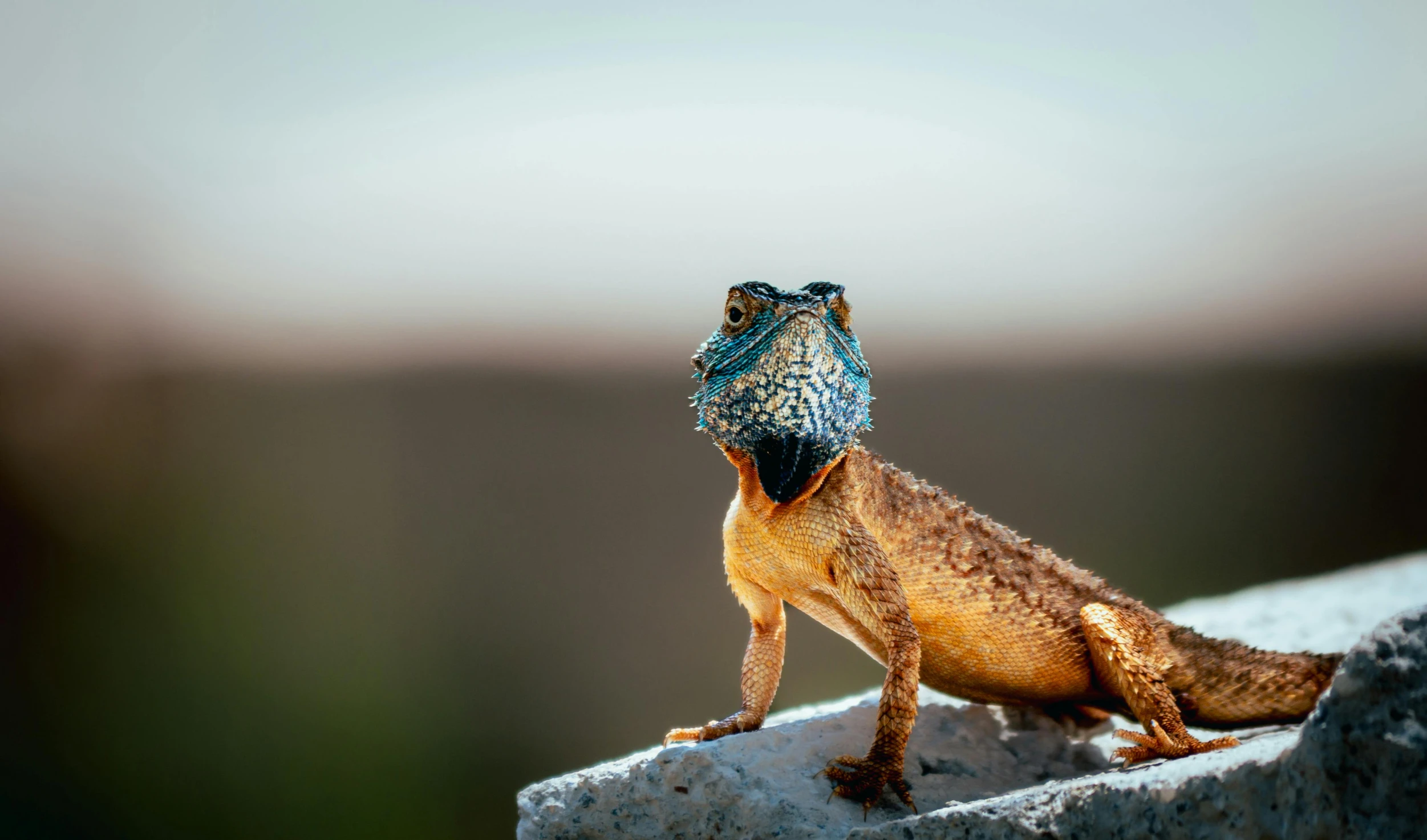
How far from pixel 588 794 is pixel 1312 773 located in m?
1.62

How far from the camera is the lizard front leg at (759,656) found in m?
2.91

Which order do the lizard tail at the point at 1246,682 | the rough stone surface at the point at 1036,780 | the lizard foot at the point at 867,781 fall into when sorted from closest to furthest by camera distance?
1. the rough stone surface at the point at 1036,780
2. the lizard foot at the point at 867,781
3. the lizard tail at the point at 1246,682

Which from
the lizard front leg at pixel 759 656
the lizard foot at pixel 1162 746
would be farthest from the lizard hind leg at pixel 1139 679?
the lizard front leg at pixel 759 656

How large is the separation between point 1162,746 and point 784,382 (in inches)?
51.3

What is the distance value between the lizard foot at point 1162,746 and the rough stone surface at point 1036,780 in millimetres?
77

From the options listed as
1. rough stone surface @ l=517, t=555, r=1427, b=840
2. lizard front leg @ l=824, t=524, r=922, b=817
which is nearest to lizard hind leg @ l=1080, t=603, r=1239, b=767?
rough stone surface @ l=517, t=555, r=1427, b=840

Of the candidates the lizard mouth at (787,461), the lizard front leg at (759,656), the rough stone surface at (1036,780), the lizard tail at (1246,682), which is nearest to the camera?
the rough stone surface at (1036,780)

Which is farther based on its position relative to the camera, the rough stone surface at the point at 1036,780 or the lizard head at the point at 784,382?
the lizard head at the point at 784,382

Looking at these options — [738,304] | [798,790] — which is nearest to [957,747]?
[798,790]

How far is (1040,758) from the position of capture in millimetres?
2814

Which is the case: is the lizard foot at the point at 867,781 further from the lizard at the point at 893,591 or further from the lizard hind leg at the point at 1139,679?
the lizard hind leg at the point at 1139,679

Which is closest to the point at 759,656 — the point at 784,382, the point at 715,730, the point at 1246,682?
the point at 715,730

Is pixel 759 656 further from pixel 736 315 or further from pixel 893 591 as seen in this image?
pixel 736 315

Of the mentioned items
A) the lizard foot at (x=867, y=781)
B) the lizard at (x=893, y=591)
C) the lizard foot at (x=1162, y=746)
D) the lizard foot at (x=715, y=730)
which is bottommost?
the lizard foot at (x=715, y=730)
